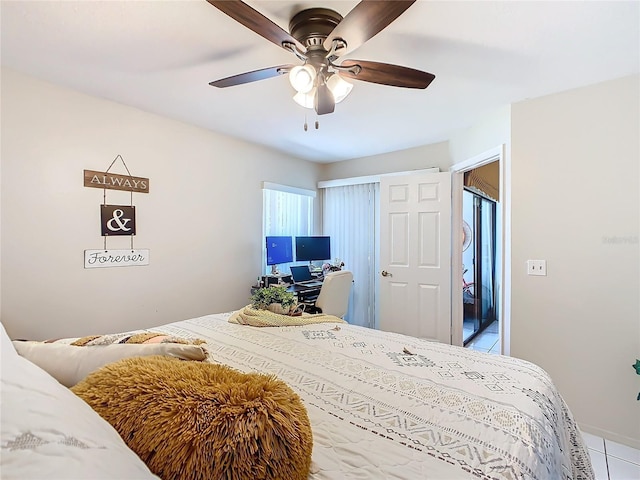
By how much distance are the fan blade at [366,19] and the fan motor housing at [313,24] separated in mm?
147

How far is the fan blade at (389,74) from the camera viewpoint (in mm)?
1517

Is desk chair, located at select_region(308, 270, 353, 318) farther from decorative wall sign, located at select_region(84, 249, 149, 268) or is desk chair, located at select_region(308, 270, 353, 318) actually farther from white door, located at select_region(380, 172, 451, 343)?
decorative wall sign, located at select_region(84, 249, 149, 268)

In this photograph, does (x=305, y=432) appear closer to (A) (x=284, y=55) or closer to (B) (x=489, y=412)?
(B) (x=489, y=412)

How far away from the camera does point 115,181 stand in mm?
2512

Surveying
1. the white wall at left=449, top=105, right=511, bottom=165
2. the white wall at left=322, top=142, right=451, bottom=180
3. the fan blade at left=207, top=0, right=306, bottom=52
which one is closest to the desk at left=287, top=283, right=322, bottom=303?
the white wall at left=322, top=142, right=451, bottom=180

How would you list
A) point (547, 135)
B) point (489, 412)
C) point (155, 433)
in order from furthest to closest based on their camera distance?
point (547, 135)
point (489, 412)
point (155, 433)

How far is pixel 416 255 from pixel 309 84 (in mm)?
2325

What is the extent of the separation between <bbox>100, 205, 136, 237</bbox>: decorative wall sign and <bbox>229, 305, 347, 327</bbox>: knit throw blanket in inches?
50.1

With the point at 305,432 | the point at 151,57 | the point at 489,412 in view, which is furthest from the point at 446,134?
the point at 305,432

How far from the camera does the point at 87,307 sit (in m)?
2.39

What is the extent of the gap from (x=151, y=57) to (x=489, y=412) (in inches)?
93.8

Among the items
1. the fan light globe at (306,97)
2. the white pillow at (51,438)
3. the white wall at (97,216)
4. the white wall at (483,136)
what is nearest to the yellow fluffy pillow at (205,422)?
the white pillow at (51,438)

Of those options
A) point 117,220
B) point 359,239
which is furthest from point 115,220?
point 359,239

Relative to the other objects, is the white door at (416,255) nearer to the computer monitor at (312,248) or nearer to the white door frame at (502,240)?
the white door frame at (502,240)
